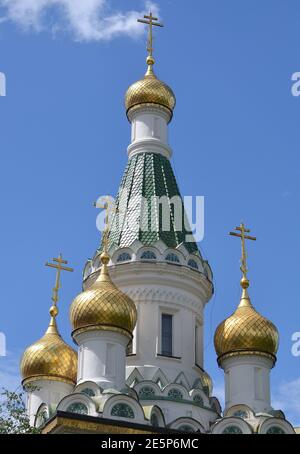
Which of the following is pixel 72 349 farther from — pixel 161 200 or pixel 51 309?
pixel 161 200

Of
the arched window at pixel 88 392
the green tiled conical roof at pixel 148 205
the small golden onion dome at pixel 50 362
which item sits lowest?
the arched window at pixel 88 392

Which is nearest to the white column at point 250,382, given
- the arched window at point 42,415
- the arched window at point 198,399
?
the arched window at point 198,399

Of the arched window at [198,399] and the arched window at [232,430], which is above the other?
the arched window at [198,399]

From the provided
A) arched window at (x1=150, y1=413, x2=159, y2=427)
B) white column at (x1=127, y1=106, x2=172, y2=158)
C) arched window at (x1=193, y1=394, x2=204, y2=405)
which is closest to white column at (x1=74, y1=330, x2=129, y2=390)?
arched window at (x1=150, y1=413, x2=159, y2=427)

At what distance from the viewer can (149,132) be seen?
2602 centimetres

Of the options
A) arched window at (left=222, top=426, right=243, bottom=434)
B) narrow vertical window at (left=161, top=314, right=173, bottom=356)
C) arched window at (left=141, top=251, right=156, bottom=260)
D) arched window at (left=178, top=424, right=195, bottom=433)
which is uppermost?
arched window at (left=141, top=251, right=156, bottom=260)

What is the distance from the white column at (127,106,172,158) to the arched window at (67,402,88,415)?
8.27 m

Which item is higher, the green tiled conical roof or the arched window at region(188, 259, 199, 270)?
the green tiled conical roof

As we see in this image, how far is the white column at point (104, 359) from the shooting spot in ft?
67.9

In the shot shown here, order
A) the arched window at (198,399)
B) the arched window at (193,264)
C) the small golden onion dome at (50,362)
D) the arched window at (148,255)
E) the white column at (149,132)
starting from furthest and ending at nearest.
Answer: the white column at (149,132) < the arched window at (193,264) < the arched window at (148,255) < the small golden onion dome at (50,362) < the arched window at (198,399)

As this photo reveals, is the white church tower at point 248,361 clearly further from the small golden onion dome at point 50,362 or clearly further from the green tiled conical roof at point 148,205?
the small golden onion dome at point 50,362

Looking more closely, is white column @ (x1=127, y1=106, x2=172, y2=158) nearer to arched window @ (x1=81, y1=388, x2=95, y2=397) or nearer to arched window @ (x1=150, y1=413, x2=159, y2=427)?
arched window @ (x1=81, y1=388, x2=95, y2=397)

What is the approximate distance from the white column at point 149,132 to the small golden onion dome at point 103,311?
5.61 m

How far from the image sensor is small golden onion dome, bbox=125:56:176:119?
85.8 ft
